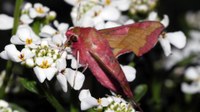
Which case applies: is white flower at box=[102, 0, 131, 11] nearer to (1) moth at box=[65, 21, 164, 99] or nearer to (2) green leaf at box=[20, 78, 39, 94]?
(1) moth at box=[65, 21, 164, 99]

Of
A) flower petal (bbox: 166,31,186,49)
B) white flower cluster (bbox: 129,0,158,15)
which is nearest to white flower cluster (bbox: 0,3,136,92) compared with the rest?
Result: flower petal (bbox: 166,31,186,49)

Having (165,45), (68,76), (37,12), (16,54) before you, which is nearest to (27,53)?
(16,54)

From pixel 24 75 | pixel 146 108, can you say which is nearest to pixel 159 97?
pixel 146 108

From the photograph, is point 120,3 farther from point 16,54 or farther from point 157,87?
point 16,54

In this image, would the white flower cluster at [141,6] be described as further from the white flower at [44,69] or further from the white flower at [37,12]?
the white flower at [44,69]

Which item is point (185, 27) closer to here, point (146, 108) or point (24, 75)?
point (146, 108)

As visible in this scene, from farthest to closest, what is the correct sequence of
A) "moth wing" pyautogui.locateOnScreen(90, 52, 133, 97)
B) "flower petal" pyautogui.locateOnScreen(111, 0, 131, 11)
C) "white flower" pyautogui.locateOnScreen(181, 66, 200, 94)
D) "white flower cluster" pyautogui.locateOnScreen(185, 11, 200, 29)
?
"white flower cluster" pyautogui.locateOnScreen(185, 11, 200, 29) → "white flower" pyautogui.locateOnScreen(181, 66, 200, 94) → "flower petal" pyautogui.locateOnScreen(111, 0, 131, 11) → "moth wing" pyautogui.locateOnScreen(90, 52, 133, 97)

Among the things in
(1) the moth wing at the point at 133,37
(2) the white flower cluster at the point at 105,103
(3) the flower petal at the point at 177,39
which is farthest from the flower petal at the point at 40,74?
(3) the flower petal at the point at 177,39
